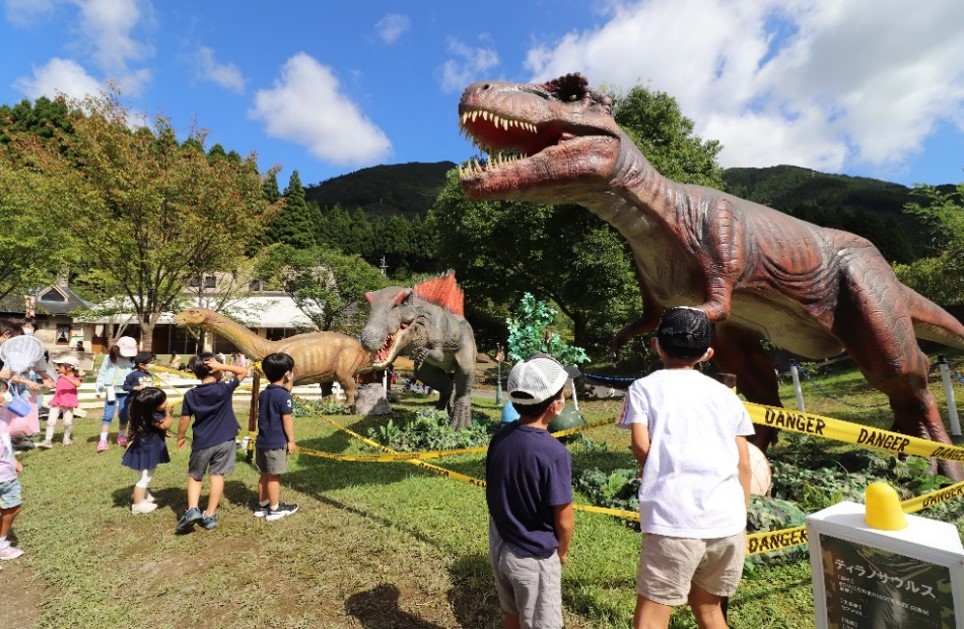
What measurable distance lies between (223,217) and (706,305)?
1393 cm

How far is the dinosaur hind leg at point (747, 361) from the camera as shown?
16.2 feet

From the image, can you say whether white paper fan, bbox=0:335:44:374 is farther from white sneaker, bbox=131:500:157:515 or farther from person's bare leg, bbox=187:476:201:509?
person's bare leg, bbox=187:476:201:509

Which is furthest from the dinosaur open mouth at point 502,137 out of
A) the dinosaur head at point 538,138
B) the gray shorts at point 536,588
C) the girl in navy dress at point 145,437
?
the girl in navy dress at point 145,437

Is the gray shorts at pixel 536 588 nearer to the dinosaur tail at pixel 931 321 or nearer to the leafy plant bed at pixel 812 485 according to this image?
the leafy plant bed at pixel 812 485

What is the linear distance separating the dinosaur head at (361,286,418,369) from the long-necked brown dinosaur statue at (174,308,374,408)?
332 cm

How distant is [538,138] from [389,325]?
2999 millimetres

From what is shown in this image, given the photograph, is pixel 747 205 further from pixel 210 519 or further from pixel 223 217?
pixel 223 217

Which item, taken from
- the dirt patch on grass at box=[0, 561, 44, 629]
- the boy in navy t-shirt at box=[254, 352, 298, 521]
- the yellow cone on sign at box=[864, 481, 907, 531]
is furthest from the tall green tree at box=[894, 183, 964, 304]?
the dirt patch on grass at box=[0, 561, 44, 629]

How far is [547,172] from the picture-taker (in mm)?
3152

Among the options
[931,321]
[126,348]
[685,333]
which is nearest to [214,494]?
[685,333]

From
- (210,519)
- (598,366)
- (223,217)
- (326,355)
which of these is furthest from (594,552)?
(598,366)

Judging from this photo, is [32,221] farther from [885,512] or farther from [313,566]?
[885,512]

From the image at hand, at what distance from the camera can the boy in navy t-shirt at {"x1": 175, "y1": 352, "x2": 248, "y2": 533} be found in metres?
4.16

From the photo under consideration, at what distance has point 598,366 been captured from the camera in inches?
1029
